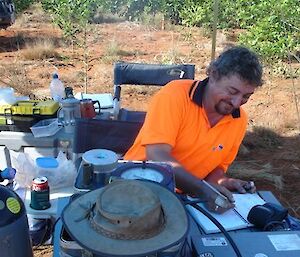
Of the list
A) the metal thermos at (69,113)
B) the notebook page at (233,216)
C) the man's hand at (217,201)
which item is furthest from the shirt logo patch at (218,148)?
the metal thermos at (69,113)

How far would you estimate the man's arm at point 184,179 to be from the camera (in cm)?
188

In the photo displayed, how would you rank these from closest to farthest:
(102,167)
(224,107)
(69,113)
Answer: (102,167)
(224,107)
(69,113)

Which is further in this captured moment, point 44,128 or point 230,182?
point 44,128

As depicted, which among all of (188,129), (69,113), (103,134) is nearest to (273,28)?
(69,113)

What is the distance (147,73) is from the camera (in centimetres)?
414

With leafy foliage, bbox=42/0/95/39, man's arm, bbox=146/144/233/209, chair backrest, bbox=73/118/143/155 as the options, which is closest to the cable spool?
man's arm, bbox=146/144/233/209

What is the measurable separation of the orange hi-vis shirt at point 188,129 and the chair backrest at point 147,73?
145 cm

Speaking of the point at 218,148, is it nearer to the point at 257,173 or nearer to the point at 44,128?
the point at 44,128

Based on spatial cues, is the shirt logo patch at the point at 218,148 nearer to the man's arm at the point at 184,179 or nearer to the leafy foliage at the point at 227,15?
the man's arm at the point at 184,179

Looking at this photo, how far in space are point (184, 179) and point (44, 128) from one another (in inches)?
50.4

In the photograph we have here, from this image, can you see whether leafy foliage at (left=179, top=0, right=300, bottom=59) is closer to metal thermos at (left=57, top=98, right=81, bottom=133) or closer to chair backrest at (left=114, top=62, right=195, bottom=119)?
chair backrest at (left=114, top=62, right=195, bottom=119)

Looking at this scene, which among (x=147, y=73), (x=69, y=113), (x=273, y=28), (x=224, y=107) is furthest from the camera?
(x=273, y=28)

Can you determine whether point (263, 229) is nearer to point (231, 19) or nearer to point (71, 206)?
point (71, 206)

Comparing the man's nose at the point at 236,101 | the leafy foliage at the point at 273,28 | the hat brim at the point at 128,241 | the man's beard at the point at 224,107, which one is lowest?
the leafy foliage at the point at 273,28
